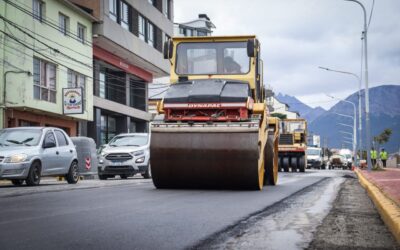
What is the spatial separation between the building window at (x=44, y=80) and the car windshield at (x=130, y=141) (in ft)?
27.1

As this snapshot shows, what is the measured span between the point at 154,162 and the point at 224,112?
1799 millimetres

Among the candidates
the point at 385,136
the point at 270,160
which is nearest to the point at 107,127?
the point at 270,160

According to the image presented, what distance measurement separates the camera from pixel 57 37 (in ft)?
103

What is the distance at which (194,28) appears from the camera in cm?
7931

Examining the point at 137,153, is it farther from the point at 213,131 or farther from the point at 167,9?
the point at 167,9

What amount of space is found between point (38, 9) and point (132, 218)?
24669 millimetres

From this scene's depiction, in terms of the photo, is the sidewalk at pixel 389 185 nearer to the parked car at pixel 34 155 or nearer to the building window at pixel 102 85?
the parked car at pixel 34 155

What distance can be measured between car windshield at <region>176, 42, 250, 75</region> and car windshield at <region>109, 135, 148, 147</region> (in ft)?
26.9

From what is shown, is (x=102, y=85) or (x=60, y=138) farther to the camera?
(x=102, y=85)

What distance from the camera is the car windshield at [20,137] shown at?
52.1ft

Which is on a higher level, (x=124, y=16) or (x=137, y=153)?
(x=124, y=16)

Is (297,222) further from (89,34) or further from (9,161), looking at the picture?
(89,34)

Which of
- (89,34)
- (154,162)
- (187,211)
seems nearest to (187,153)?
(154,162)

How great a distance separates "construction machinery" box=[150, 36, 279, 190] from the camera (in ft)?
40.2
